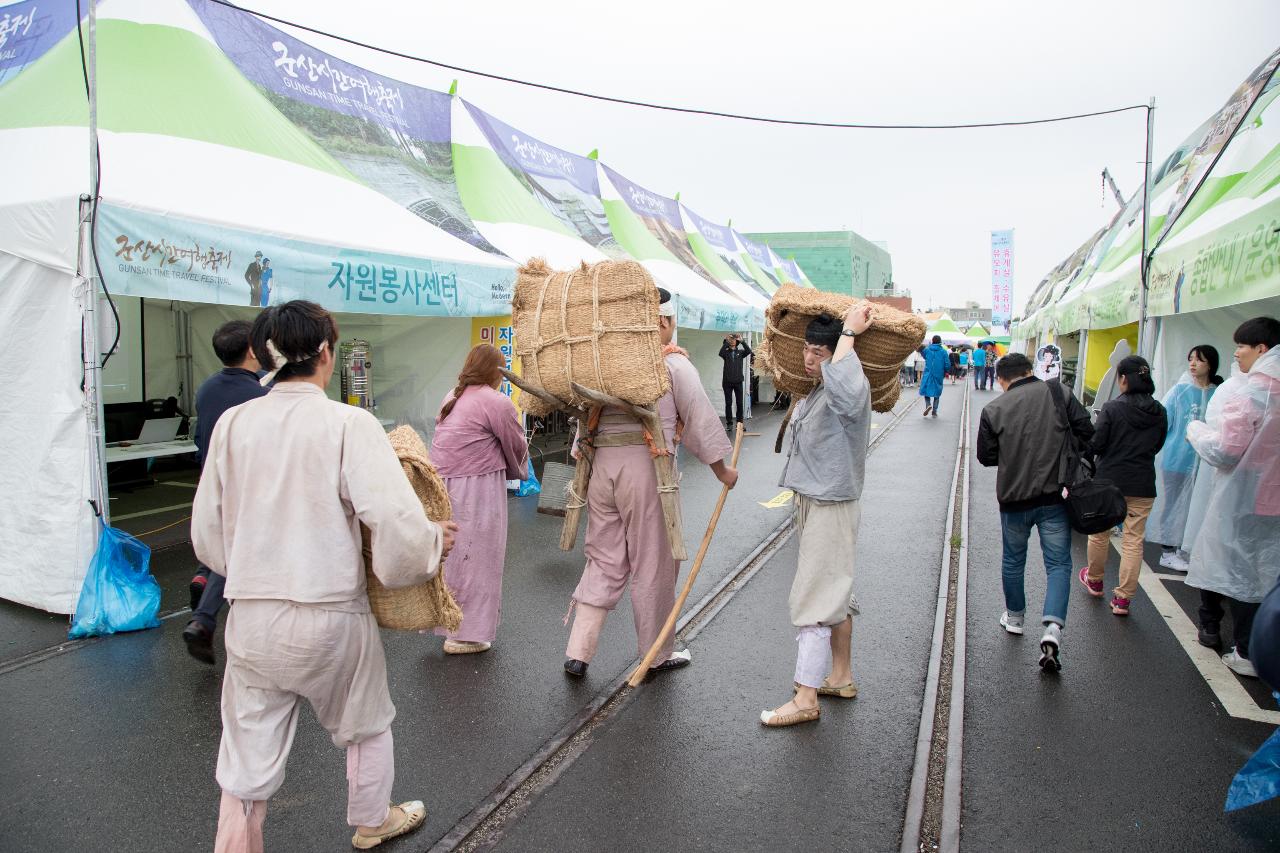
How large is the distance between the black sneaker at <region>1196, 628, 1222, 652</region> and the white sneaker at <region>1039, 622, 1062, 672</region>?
1.07 m

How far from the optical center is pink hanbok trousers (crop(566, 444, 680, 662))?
153 inches

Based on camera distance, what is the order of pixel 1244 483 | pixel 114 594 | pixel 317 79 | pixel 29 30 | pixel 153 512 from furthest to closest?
pixel 317 79, pixel 153 512, pixel 29 30, pixel 114 594, pixel 1244 483

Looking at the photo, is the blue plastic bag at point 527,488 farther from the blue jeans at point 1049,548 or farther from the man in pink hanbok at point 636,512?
→ the blue jeans at point 1049,548

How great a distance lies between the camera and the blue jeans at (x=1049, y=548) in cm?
439

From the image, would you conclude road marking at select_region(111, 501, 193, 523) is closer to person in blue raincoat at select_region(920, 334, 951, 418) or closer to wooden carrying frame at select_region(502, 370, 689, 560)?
wooden carrying frame at select_region(502, 370, 689, 560)

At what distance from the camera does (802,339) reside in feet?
12.4

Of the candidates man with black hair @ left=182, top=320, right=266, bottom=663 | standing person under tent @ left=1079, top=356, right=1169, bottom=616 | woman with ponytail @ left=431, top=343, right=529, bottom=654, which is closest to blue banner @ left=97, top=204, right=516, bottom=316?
man with black hair @ left=182, top=320, right=266, bottom=663

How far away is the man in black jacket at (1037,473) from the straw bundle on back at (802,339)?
95 centimetres

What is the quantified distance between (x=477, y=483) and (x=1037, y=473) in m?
3.03

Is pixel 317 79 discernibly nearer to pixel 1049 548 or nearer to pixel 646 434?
pixel 646 434

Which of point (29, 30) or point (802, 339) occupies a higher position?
point (29, 30)

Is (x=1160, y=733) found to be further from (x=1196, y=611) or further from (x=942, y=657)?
(x=1196, y=611)

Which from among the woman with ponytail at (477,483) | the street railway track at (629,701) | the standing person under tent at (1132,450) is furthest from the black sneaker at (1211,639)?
the woman with ponytail at (477,483)

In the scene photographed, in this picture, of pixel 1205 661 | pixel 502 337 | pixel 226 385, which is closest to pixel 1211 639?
pixel 1205 661
